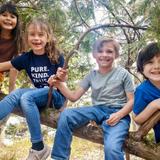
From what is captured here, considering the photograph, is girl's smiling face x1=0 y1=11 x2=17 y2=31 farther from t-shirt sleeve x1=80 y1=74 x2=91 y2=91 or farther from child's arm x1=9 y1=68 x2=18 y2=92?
t-shirt sleeve x1=80 y1=74 x2=91 y2=91

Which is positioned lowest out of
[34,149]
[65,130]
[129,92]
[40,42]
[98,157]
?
[98,157]

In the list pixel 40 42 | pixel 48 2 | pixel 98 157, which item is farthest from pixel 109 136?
pixel 98 157

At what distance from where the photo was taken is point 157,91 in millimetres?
2355

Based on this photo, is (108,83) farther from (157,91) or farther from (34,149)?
(34,149)

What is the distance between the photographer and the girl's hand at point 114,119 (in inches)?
95.0

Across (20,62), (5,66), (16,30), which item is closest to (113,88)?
(20,62)

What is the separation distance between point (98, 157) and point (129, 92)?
5338mm

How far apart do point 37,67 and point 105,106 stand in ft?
2.13

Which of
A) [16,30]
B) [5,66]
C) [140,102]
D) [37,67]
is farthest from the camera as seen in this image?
[16,30]

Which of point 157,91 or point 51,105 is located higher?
point 157,91

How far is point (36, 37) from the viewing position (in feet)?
9.27

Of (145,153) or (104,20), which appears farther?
(104,20)

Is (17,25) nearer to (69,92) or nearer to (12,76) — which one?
(12,76)

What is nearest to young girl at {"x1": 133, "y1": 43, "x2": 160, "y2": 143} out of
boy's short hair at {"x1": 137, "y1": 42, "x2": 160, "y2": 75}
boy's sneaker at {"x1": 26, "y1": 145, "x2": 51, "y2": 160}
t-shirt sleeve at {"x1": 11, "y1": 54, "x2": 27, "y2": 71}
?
boy's short hair at {"x1": 137, "y1": 42, "x2": 160, "y2": 75}
